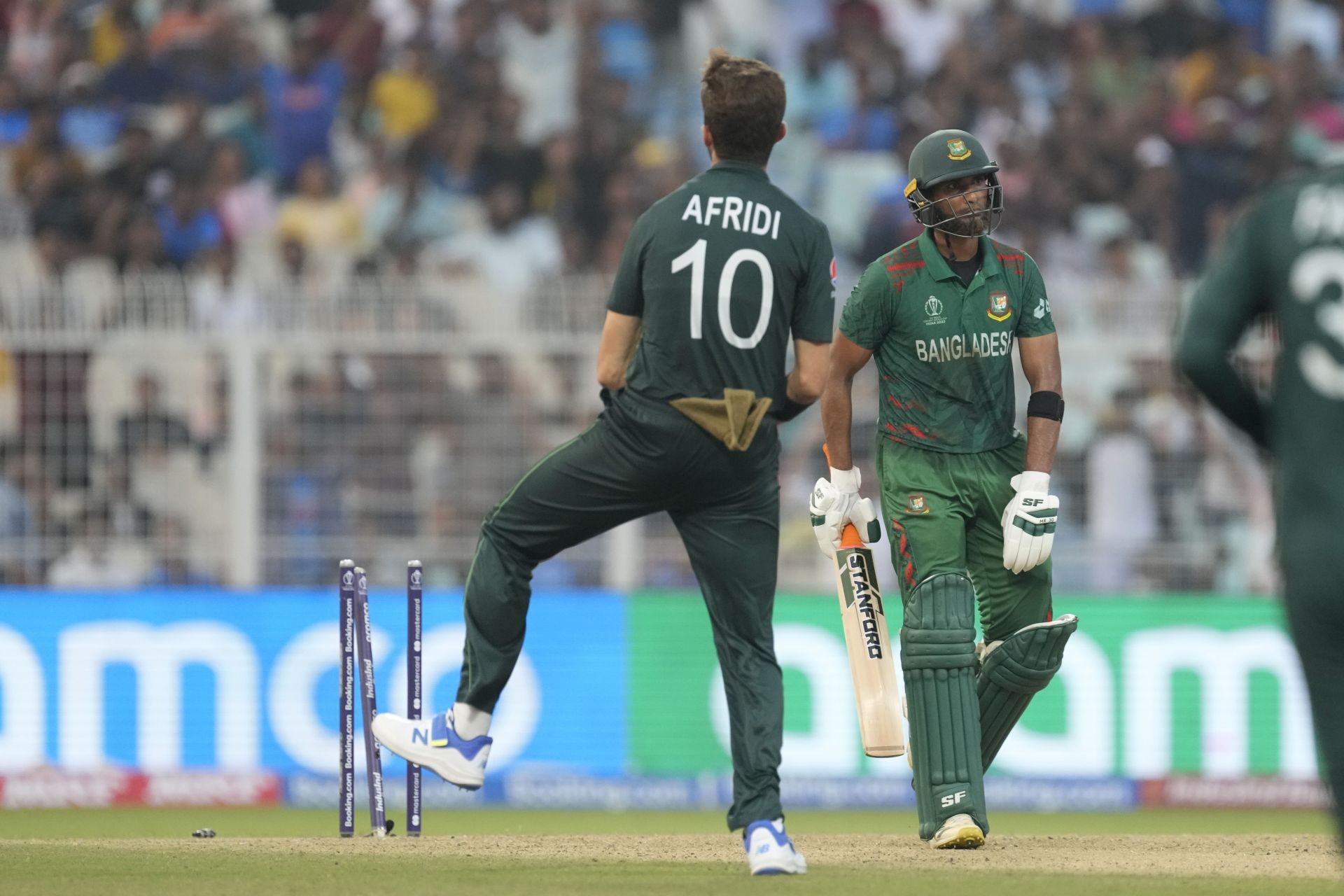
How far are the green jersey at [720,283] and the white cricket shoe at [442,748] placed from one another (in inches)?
48.0

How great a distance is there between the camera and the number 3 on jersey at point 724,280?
17.8ft

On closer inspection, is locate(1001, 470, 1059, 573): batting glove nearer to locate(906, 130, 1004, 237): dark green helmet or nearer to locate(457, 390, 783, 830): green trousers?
locate(906, 130, 1004, 237): dark green helmet

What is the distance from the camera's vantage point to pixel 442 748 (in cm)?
582

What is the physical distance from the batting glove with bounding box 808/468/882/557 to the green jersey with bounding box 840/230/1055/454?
25 cm

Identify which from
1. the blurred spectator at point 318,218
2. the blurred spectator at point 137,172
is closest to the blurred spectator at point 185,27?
the blurred spectator at point 137,172

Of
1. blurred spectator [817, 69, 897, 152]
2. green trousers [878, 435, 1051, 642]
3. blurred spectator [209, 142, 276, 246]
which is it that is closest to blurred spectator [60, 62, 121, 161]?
blurred spectator [209, 142, 276, 246]

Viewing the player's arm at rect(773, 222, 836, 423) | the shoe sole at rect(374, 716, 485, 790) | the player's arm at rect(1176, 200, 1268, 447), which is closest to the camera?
the player's arm at rect(1176, 200, 1268, 447)

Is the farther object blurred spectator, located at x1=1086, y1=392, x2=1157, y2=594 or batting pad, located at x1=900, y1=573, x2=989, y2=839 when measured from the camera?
blurred spectator, located at x1=1086, y1=392, x2=1157, y2=594

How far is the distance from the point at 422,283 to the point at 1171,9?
847 cm

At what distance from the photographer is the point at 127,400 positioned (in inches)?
445

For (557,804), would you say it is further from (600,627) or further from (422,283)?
(422,283)

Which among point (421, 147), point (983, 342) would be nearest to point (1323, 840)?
point (983, 342)

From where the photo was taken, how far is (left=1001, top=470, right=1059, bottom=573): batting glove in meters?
6.27

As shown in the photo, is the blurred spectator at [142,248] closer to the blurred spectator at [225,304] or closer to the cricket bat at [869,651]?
the blurred spectator at [225,304]
